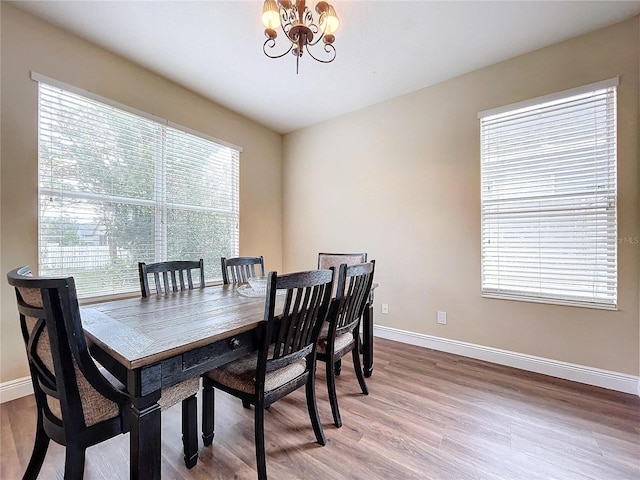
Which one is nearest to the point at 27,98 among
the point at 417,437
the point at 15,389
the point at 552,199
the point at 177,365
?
the point at 15,389

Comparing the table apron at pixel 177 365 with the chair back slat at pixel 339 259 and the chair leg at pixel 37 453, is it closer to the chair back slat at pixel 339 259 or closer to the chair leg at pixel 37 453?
the chair leg at pixel 37 453

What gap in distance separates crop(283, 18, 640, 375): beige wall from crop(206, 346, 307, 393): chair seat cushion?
194 centimetres

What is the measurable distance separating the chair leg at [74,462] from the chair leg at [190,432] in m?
0.43

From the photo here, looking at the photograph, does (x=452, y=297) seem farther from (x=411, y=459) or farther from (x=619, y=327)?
(x=411, y=459)

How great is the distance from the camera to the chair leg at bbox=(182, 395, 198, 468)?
1.38 metres

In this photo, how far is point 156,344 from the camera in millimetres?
1021

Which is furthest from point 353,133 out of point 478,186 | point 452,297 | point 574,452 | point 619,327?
point 574,452

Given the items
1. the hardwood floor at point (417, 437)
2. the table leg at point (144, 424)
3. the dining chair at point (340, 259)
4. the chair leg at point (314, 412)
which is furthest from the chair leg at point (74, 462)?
the dining chair at point (340, 259)

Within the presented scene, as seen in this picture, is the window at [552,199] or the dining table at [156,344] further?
the window at [552,199]

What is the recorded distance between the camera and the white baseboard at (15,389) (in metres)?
1.89

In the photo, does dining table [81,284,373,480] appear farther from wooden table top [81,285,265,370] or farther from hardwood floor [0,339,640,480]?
hardwood floor [0,339,640,480]

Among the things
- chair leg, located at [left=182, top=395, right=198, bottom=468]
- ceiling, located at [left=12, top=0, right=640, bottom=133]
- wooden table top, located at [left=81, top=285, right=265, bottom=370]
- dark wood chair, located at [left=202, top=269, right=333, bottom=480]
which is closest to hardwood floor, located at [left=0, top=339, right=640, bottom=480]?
chair leg, located at [left=182, top=395, right=198, bottom=468]

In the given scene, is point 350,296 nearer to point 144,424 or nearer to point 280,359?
point 280,359

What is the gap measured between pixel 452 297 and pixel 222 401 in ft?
7.38
